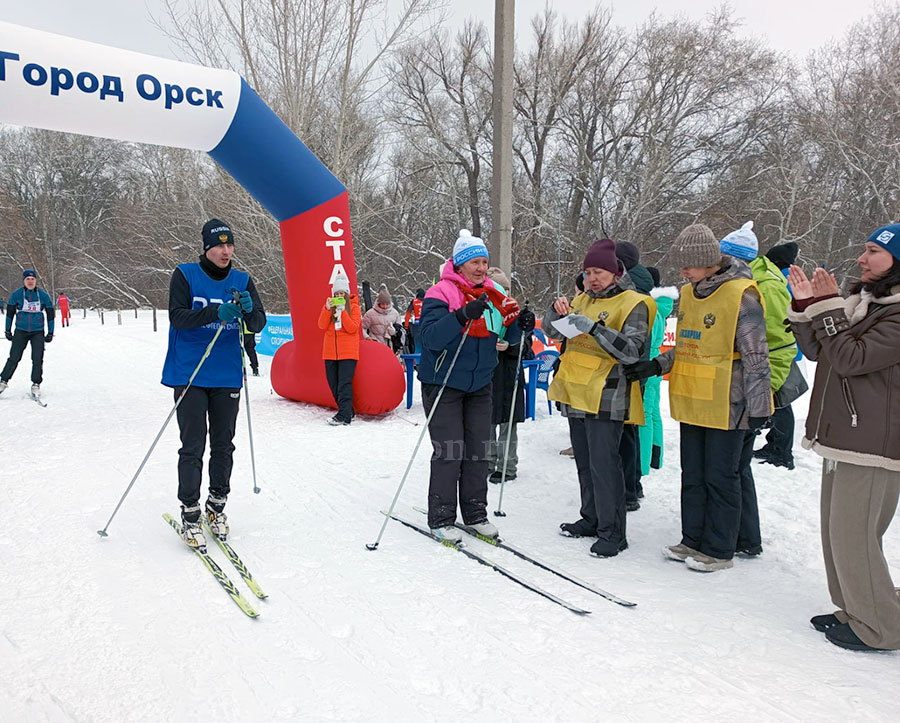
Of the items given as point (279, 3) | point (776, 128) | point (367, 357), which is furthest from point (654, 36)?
point (367, 357)

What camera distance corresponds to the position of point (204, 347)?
4023mm

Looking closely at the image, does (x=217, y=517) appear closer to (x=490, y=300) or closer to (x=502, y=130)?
(x=490, y=300)

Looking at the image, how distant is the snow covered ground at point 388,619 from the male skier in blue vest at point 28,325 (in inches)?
182

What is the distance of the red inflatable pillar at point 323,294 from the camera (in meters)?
7.74

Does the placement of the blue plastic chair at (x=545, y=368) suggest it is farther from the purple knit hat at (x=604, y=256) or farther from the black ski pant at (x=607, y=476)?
the purple knit hat at (x=604, y=256)

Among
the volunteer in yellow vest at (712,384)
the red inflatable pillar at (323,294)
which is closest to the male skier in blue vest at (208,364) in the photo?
the volunteer in yellow vest at (712,384)

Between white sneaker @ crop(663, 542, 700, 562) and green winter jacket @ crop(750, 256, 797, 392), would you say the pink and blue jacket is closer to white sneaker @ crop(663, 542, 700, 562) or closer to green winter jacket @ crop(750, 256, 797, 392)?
white sneaker @ crop(663, 542, 700, 562)

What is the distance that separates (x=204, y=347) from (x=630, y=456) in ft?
9.59

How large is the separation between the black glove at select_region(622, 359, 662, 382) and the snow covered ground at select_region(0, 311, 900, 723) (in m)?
1.08

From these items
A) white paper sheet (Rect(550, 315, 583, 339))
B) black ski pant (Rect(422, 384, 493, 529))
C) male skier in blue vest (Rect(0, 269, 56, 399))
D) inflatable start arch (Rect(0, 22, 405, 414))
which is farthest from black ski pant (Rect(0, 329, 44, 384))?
white paper sheet (Rect(550, 315, 583, 339))

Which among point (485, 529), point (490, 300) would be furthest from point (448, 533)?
point (490, 300)

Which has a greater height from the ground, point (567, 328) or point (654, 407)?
point (567, 328)

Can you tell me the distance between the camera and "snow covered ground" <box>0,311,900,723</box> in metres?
2.44

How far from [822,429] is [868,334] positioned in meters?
0.49
